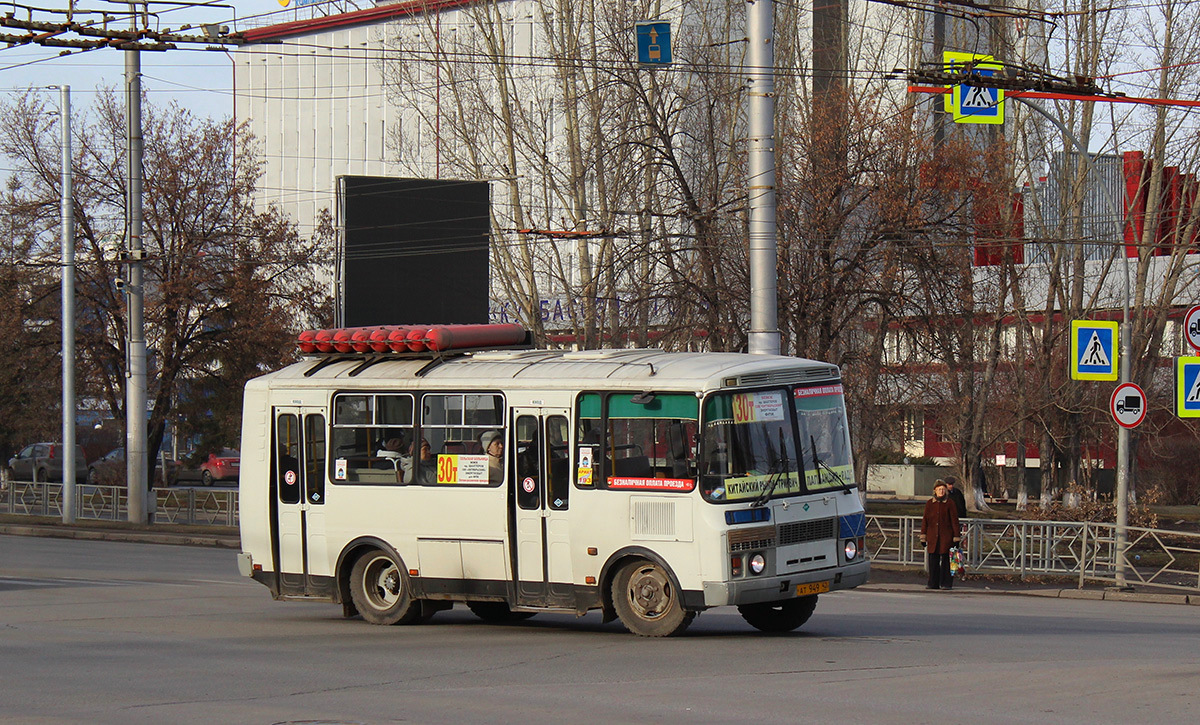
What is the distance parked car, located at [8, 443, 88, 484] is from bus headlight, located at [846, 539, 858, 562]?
43.3m

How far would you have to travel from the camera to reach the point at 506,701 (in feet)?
30.2

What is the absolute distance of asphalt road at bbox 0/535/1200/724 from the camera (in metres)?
8.76

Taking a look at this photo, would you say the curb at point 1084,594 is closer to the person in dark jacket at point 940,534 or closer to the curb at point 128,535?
the person in dark jacket at point 940,534

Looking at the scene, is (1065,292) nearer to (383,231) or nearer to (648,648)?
(383,231)

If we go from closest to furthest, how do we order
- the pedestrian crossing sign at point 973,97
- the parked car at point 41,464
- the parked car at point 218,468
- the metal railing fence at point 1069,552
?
the pedestrian crossing sign at point 973,97 → the metal railing fence at point 1069,552 → the parked car at point 41,464 → the parked car at point 218,468

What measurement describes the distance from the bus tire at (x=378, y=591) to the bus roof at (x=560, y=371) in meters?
1.79

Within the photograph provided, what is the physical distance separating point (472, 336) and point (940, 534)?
9.38m

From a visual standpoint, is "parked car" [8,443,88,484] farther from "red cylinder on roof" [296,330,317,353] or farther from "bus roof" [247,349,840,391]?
"bus roof" [247,349,840,391]

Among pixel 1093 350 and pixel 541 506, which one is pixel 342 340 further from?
pixel 1093 350

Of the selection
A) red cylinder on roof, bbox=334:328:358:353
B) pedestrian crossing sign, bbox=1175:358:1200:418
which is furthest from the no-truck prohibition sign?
red cylinder on roof, bbox=334:328:358:353

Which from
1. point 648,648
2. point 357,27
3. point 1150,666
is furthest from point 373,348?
point 357,27

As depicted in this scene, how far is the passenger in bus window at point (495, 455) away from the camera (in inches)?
525

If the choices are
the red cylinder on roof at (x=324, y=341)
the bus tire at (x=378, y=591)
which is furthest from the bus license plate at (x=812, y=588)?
the red cylinder on roof at (x=324, y=341)

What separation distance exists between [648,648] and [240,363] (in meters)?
27.4
